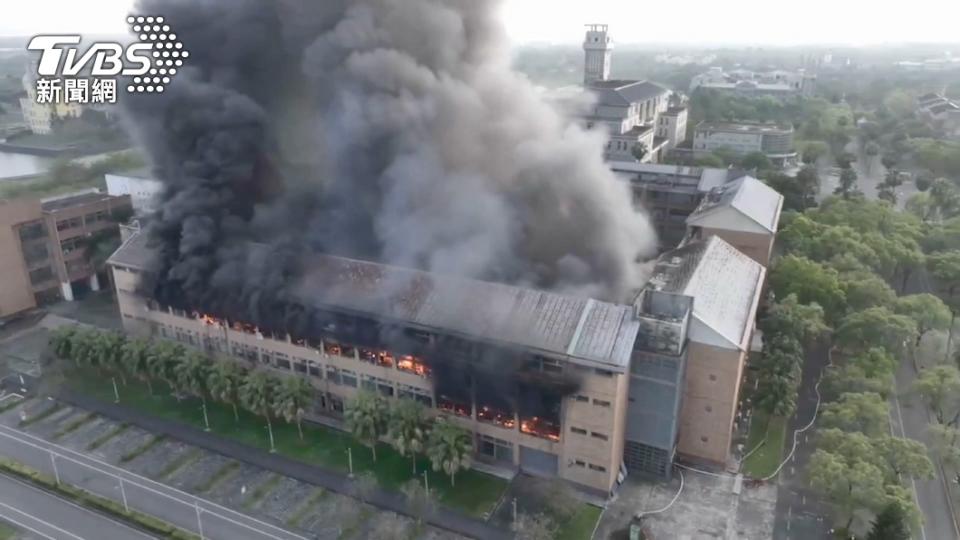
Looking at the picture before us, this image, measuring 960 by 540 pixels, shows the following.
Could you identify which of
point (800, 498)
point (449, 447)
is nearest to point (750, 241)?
point (800, 498)

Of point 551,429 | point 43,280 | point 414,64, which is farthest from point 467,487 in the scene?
point 43,280

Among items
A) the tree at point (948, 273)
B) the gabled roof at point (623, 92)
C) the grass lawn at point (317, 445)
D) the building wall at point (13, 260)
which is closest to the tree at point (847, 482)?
the grass lawn at point (317, 445)

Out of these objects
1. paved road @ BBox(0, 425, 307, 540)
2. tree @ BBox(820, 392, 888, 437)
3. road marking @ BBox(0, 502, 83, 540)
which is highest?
tree @ BBox(820, 392, 888, 437)

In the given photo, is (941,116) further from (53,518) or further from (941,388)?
(53,518)

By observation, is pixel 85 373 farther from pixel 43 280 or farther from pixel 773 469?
pixel 773 469

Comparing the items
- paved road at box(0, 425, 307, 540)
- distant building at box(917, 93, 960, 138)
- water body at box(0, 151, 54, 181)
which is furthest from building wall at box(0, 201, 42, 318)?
distant building at box(917, 93, 960, 138)

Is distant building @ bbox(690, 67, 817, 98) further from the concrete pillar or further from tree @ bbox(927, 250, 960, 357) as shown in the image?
the concrete pillar

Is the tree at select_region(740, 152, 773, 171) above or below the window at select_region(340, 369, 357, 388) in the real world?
above
